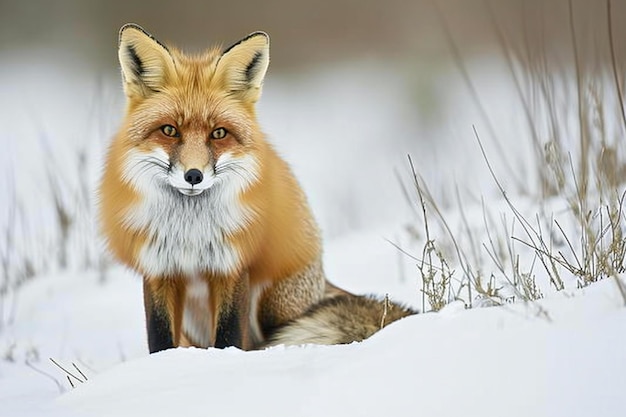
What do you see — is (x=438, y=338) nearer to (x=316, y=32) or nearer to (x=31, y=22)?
(x=316, y=32)

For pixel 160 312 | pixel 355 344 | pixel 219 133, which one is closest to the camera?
pixel 355 344

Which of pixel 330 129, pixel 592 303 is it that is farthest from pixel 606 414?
pixel 330 129

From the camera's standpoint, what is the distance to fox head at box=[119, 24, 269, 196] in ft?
7.70

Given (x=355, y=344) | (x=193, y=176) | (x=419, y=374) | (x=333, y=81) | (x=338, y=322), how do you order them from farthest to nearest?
(x=333, y=81) → (x=338, y=322) → (x=193, y=176) → (x=355, y=344) → (x=419, y=374)

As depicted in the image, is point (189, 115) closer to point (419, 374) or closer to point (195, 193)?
point (195, 193)

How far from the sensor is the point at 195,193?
2355mm

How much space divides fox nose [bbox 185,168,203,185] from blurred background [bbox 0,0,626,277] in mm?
3937

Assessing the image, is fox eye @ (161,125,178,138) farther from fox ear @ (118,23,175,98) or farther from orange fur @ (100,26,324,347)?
fox ear @ (118,23,175,98)

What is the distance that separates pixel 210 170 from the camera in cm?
233

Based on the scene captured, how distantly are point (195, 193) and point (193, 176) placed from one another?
79 millimetres

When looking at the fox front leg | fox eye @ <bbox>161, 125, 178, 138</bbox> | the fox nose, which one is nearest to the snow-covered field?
the fox front leg

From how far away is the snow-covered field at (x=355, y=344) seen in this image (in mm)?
1717

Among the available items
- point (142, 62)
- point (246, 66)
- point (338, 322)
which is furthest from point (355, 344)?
point (142, 62)

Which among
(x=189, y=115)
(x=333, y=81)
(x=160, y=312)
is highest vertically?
(x=333, y=81)
